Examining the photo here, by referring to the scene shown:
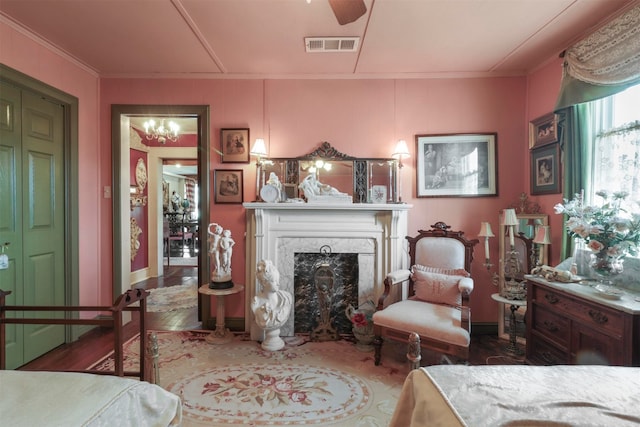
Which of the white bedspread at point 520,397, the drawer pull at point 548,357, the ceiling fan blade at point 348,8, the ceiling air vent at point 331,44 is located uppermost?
the ceiling air vent at point 331,44

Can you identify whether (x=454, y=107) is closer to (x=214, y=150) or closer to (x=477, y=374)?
(x=214, y=150)

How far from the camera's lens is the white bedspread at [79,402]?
3.05ft

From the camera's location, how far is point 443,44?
8.70 ft

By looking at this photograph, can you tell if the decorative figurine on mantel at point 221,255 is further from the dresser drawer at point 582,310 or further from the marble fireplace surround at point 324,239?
the dresser drawer at point 582,310

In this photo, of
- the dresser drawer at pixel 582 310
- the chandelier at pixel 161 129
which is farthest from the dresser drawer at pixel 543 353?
the chandelier at pixel 161 129

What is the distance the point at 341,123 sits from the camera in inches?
129

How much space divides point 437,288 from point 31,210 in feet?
11.6

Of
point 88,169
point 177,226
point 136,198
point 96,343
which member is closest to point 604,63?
point 88,169

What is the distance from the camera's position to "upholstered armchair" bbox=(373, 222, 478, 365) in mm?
2244

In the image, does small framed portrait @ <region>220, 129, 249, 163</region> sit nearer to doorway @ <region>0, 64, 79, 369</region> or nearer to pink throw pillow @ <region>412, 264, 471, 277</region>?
doorway @ <region>0, 64, 79, 369</region>

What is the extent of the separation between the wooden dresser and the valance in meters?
1.39

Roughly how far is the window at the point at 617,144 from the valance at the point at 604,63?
0.51 feet

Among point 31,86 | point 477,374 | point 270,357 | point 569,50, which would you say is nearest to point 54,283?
point 31,86

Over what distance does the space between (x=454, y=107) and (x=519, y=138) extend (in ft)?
2.44
